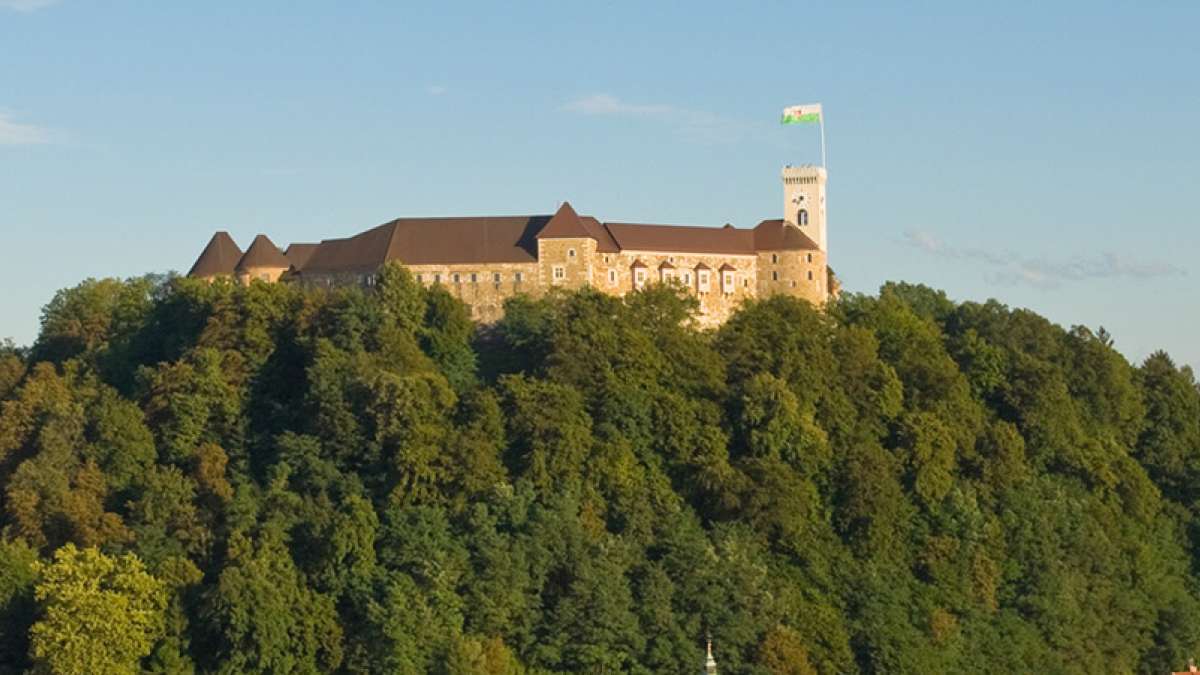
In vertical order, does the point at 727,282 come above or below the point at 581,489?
above

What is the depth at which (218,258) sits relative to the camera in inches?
3374

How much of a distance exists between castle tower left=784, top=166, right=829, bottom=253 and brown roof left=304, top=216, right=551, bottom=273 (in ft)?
28.2

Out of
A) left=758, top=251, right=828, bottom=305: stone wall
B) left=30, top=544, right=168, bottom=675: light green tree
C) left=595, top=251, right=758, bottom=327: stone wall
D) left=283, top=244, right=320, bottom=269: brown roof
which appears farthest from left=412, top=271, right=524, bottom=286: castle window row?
left=30, top=544, right=168, bottom=675: light green tree

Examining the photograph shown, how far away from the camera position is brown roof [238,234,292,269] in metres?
84.6

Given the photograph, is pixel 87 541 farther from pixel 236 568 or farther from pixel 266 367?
pixel 266 367

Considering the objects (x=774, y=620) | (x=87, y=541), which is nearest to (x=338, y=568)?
(x=87, y=541)

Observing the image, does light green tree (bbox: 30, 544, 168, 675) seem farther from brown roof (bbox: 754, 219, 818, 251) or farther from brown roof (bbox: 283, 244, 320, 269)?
brown roof (bbox: 754, 219, 818, 251)

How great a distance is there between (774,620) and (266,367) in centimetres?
1858

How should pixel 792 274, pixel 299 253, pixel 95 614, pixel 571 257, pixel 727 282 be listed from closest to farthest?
1. pixel 95 614
2. pixel 571 257
3. pixel 727 282
4. pixel 792 274
5. pixel 299 253

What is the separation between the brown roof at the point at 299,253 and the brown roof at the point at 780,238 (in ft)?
48.9

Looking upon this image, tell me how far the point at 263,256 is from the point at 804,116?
18.9 metres

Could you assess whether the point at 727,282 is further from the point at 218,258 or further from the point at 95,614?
the point at 95,614

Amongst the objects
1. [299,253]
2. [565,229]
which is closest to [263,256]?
[299,253]

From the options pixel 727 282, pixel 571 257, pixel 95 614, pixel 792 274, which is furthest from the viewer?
pixel 792 274
